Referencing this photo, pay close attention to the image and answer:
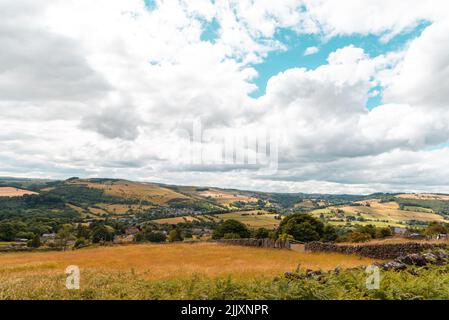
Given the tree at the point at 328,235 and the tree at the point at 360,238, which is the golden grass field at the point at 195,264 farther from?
the tree at the point at 328,235

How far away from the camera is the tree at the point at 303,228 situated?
68062 mm

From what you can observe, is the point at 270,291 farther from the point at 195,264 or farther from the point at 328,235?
the point at 328,235

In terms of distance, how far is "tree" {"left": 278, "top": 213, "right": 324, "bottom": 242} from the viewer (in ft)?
223

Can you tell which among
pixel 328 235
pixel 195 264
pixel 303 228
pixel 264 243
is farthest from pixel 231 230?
pixel 195 264

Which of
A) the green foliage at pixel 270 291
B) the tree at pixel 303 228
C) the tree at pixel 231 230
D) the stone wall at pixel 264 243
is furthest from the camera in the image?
the tree at pixel 231 230

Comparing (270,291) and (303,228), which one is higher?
(270,291)

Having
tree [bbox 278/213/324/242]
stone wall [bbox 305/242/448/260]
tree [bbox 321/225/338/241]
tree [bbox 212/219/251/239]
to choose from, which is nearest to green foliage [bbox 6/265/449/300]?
stone wall [bbox 305/242/448/260]

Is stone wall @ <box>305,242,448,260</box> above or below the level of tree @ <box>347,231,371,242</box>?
above

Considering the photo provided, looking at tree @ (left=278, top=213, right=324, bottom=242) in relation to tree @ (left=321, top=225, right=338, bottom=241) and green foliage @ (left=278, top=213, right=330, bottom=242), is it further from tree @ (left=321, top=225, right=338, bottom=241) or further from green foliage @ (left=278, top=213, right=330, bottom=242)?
tree @ (left=321, top=225, right=338, bottom=241)

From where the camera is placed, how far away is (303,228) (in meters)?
68.8

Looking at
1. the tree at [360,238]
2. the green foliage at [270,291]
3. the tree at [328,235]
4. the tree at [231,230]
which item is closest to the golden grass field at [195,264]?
the green foliage at [270,291]
